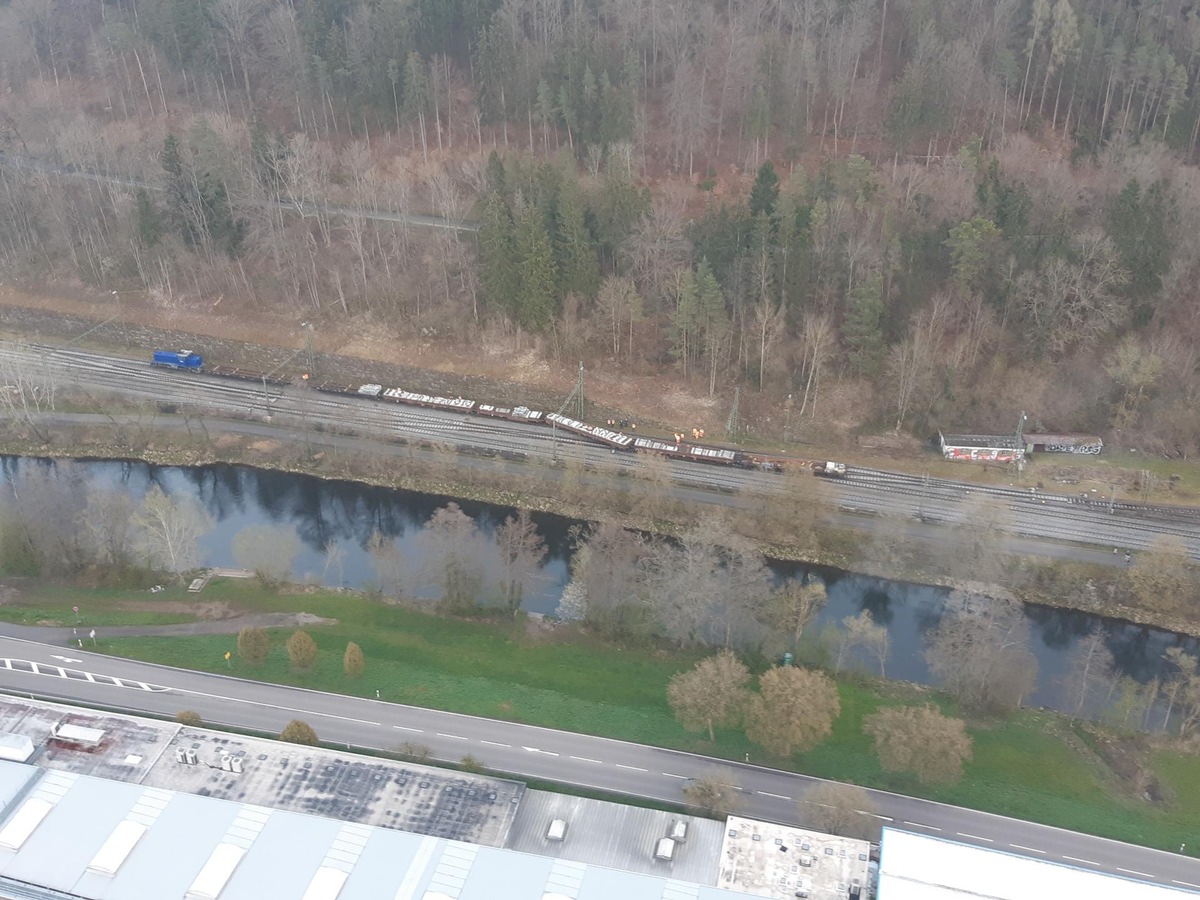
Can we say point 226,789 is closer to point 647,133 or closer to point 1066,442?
point 1066,442

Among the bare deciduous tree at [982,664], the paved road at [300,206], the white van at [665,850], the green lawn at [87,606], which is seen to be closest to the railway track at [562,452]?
the bare deciduous tree at [982,664]

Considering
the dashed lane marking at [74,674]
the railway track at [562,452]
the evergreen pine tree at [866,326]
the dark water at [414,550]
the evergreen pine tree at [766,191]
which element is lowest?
the dark water at [414,550]

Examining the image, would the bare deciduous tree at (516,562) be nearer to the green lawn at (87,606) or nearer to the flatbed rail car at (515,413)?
the flatbed rail car at (515,413)

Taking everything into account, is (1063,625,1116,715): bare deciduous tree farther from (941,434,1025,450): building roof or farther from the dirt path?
the dirt path

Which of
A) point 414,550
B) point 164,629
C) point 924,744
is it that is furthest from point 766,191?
point 164,629

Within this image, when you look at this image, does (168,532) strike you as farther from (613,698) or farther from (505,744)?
(613,698)

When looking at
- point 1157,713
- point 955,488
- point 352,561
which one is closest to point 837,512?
point 955,488
